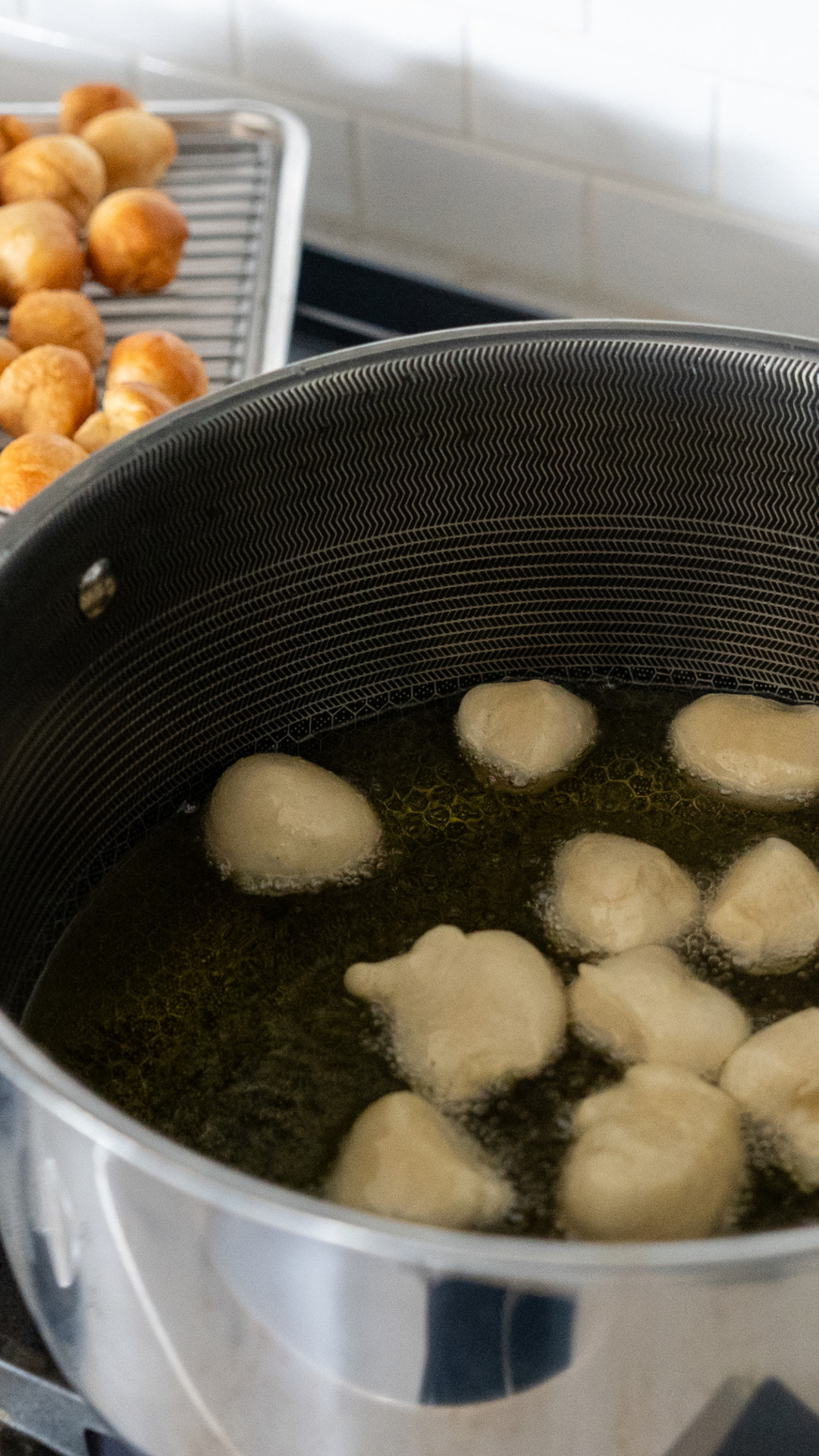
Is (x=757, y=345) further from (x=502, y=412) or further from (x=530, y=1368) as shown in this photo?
(x=530, y=1368)

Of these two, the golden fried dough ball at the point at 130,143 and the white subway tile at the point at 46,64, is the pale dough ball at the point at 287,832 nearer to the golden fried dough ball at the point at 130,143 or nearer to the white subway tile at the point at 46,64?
the golden fried dough ball at the point at 130,143

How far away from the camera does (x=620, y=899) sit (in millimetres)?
641

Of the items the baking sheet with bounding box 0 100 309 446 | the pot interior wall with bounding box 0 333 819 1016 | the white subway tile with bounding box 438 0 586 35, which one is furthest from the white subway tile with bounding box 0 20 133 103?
the pot interior wall with bounding box 0 333 819 1016

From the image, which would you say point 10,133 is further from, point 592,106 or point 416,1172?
point 416,1172

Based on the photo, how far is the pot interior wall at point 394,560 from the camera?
0.62m

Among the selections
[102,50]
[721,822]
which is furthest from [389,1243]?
[102,50]

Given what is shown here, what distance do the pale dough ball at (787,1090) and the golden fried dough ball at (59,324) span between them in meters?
0.66

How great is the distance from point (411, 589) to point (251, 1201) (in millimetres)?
432

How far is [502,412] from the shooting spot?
27.2 inches

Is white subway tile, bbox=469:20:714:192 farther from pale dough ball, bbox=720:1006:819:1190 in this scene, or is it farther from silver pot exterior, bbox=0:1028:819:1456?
silver pot exterior, bbox=0:1028:819:1456

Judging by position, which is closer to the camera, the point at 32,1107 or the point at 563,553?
the point at 32,1107

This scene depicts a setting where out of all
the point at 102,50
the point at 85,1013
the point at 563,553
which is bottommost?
the point at 85,1013

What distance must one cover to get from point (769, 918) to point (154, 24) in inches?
38.2

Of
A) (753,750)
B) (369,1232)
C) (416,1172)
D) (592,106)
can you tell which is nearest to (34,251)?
(592,106)
